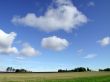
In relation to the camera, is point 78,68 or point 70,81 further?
point 78,68

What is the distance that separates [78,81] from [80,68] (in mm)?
89383

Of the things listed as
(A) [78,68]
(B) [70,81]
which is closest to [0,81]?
(B) [70,81]

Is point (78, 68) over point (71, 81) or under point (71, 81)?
over

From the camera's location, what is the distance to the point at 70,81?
156 feet

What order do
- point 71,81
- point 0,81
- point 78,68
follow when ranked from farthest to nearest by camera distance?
point 78,68, point 71,81, point 0,81

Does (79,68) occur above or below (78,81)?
above

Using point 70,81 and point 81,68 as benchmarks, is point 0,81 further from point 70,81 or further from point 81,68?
point 81,68

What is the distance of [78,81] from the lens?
48531 mm

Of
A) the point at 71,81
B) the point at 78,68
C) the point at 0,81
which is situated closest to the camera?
the point at 0,81

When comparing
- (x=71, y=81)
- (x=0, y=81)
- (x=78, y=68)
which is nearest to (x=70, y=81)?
(x=71, y=81)

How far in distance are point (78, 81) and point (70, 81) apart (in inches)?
77.2

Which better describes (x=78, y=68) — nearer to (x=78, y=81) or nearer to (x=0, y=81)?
(x=78, y=81)

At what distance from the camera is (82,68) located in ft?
449

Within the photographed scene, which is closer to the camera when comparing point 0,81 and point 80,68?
point 0,81
